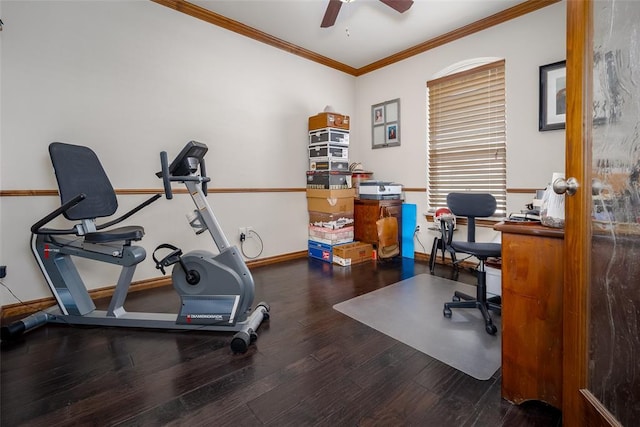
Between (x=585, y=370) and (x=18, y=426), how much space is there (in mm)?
2146

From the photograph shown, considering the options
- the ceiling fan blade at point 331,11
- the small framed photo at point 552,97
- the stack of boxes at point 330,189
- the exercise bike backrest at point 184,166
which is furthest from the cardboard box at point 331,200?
the small framed photo at point 552,97

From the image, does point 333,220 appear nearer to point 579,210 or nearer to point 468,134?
point 468,134

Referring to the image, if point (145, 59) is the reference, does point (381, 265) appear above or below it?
below

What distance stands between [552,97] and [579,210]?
2.49 m

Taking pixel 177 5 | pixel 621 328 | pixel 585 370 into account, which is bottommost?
pixel 585 370

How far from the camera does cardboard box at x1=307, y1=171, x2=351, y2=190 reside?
A: 3.70m

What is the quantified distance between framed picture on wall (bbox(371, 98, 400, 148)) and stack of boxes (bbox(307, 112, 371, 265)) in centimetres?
68

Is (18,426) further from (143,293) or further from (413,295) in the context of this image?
(413,295)

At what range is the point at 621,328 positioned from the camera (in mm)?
918

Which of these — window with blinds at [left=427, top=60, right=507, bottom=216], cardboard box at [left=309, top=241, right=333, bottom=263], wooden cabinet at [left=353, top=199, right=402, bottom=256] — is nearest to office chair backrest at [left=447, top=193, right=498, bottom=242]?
window with blinds at [left=427, top=60, right=507, bottom=216]

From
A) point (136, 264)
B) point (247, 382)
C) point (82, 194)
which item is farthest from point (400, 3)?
point (247, 382)

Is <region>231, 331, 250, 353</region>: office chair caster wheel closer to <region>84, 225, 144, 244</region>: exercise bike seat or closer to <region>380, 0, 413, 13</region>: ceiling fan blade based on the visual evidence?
<region>84, 225, 144, 244</region>: exercise bike seat

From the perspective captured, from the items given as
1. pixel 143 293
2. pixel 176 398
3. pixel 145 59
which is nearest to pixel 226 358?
pixel 176 398

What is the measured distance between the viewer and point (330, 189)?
12.0 feet
